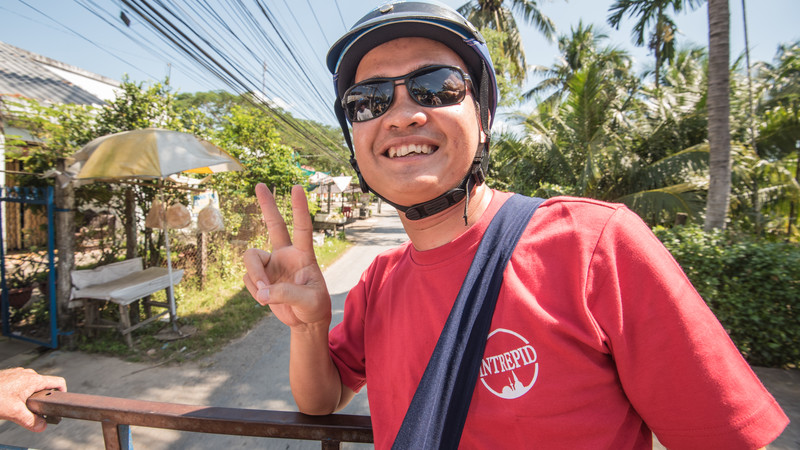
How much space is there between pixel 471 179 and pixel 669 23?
17252 millimetres

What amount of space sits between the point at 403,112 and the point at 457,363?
80 cm

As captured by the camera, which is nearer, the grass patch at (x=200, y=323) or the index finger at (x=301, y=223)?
the index finger at (x=301, y=223)

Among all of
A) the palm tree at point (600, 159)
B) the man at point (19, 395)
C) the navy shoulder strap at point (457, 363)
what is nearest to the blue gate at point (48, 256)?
the man at point (19, 395)

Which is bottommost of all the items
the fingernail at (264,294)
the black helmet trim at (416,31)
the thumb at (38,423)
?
the thumb at (38,423)

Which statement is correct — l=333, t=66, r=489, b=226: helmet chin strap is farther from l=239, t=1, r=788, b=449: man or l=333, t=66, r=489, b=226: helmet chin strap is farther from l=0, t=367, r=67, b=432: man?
l=0, t=367, r=67, b=432: man

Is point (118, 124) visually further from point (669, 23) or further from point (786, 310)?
point (669, 23)

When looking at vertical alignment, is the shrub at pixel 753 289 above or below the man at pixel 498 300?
below

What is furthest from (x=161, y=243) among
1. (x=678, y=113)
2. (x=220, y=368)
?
(x=678, y=113)

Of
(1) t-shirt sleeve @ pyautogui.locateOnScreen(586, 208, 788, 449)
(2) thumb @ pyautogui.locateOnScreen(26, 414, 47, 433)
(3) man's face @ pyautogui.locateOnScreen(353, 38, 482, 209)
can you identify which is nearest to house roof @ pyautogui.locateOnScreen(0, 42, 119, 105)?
(2) thumb @ pyautogui.locateOnScreen(26, 414, 47, 433)

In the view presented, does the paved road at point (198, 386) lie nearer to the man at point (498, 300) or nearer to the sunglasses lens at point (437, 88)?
the man at point (498, 300)

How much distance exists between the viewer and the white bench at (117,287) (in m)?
4.88

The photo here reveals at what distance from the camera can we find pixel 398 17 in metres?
1.20

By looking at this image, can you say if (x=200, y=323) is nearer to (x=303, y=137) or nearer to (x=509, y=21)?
(x=303, y=137)

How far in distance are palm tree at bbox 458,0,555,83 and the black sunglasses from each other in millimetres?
A: 18486
